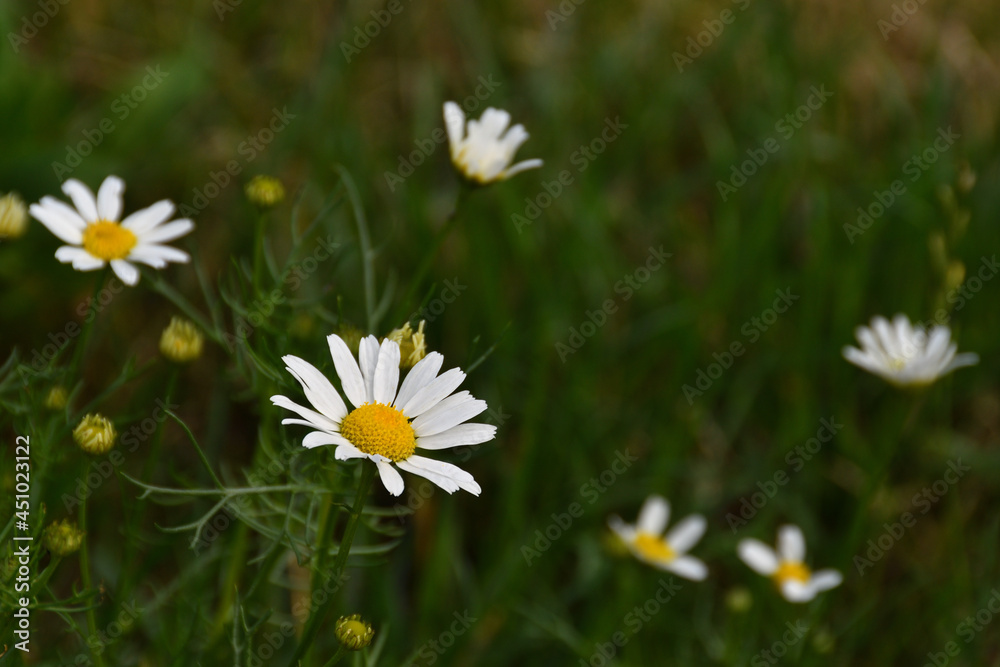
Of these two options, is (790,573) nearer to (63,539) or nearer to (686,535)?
(686,535)

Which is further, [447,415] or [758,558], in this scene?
[758,558]

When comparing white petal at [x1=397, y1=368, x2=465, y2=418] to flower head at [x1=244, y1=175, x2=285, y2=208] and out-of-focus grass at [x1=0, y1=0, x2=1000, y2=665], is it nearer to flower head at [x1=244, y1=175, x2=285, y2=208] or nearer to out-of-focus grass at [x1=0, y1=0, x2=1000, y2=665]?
flower head at [x1=244, y1=175, x2=285, y2=208]

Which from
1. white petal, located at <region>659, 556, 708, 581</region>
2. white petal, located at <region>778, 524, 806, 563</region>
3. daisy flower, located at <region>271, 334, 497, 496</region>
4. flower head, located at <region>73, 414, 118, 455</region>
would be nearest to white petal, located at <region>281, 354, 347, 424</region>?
daisy flower, located at <region>271, 334, 497, 496</region>

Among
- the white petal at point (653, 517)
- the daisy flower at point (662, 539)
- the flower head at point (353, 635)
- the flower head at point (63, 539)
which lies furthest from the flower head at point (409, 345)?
the white petal at point (653, 517)

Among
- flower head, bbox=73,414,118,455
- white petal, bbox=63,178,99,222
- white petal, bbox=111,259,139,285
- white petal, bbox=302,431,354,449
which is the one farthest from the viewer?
white petal, bbox=63,178,99,222

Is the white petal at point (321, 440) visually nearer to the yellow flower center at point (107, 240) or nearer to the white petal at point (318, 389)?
the white petal at point (318, 389)

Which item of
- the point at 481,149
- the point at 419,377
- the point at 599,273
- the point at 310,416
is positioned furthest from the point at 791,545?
the point at 310,416
